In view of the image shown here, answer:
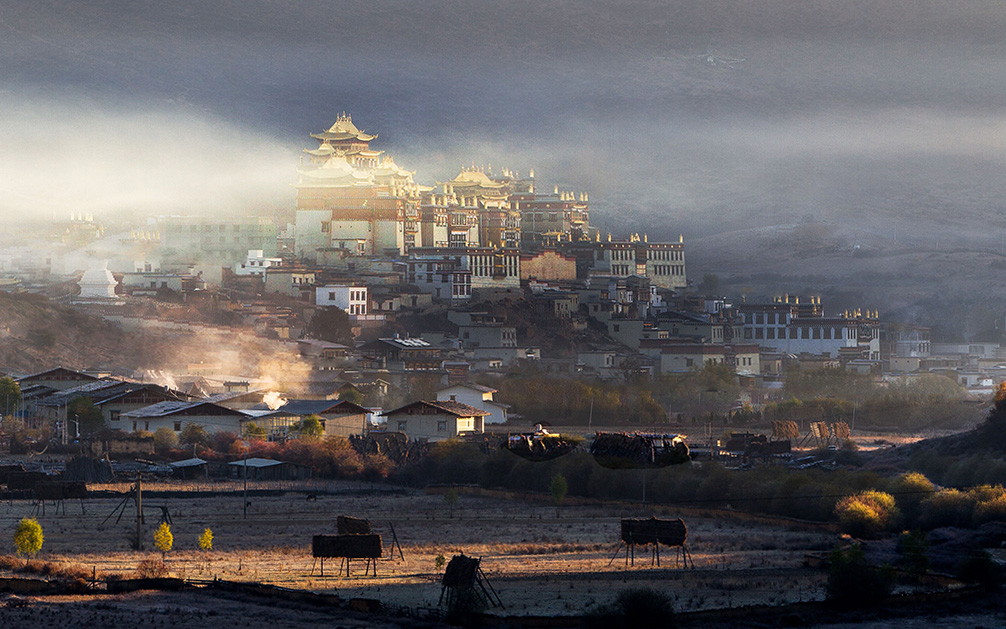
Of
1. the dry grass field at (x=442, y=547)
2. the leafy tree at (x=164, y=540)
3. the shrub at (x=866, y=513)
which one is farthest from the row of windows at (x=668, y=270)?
the leafy tree at (x=164, y=540)

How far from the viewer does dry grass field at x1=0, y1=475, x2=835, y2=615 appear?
89.2 feet

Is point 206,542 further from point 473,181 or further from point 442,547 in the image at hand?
point 473,181

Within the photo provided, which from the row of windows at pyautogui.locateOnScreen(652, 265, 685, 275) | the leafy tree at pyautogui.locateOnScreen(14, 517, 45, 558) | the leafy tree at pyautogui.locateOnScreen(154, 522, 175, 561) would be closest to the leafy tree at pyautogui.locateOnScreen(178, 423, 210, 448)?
the leafy tree at pyautogui.locateOnScreen(154, 522, 175, 561)

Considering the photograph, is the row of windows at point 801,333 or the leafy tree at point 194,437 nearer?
the leafy tree at point 194,437

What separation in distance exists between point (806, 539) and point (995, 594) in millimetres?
6636

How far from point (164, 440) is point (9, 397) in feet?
32.6

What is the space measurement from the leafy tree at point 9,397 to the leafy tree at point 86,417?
4109mm

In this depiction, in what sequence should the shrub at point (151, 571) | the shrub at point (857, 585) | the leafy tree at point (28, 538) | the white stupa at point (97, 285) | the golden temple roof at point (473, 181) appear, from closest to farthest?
the shrub at point (857, 585) → the shrub at point (151, 571) → the leafy tree at point (28, 538) → the white stupa at point (97, 285) → the golden temple roof at point (473, 181)

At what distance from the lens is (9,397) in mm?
60531

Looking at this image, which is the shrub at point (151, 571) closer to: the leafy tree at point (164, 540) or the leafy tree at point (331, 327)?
the leafy tree at point (164, 540)

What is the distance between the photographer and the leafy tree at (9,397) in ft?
198

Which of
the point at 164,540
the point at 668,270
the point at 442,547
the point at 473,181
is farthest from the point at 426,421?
the point at 473,181

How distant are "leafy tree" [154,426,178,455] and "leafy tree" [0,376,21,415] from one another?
8985 mm

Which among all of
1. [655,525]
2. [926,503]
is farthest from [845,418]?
[655,525]
